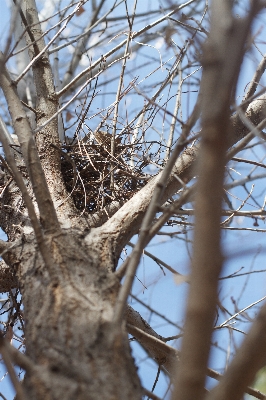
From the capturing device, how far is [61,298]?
1151 millimetres

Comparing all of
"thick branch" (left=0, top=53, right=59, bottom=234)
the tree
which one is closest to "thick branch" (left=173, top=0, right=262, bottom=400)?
the tree

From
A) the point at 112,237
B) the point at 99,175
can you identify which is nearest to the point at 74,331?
the point at 112,237

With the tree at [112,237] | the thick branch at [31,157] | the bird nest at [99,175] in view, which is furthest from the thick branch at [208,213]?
the bird nest at [99,175]

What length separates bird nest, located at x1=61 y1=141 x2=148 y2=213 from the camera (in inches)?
81.9

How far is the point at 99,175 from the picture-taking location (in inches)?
88.5

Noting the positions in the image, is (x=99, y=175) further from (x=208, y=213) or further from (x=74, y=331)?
(x=208, y=213)

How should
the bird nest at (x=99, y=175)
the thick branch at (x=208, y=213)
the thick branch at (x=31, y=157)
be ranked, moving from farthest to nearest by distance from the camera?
the bird nest at (x=99, y=175) → the thick branch at (x=31, y=157) → the thick branch at (x=208, y=213)

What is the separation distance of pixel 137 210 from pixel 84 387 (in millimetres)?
794

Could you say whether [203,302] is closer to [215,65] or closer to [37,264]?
[215,65]

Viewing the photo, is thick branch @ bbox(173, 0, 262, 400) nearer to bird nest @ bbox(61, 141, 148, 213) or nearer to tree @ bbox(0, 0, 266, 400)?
tree @ bbox(0, 0, 266, 400)

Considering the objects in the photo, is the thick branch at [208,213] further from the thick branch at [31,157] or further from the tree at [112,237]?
the thick branch at [31,157]

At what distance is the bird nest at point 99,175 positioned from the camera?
2080 millimetres

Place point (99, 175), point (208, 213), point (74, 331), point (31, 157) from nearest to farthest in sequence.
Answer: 1. point (208, 213)
2. point (74, 331)
3. point (31, 157)
4. point (99, 175)

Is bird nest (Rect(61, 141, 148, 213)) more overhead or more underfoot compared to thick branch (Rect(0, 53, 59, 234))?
more overhead
